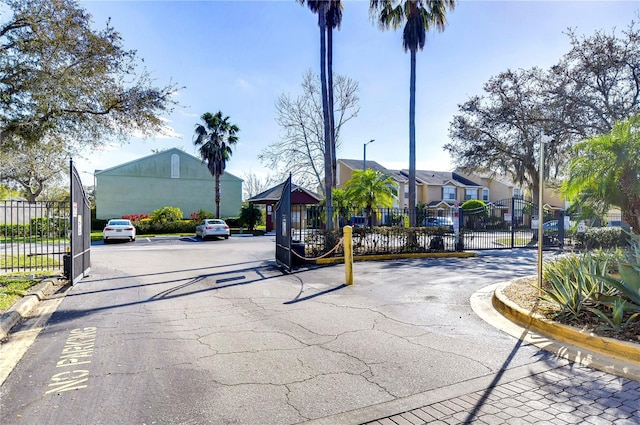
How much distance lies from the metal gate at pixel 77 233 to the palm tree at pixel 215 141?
24.2 meters

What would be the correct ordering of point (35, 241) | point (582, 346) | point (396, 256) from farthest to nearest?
point (396, 256)
point (35, 241)
point (582, 346)

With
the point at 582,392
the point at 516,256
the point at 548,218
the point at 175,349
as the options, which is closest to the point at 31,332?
the point at 175,349

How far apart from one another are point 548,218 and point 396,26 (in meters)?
14.0

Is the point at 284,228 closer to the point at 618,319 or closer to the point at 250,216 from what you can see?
the point at 618,319

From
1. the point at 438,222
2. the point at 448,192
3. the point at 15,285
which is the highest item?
the point at 448,192

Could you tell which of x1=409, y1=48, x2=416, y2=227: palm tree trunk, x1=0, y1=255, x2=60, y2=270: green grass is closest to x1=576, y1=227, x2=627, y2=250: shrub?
x1=409, y1=48, x2=416, y2=227: palm tree trunk

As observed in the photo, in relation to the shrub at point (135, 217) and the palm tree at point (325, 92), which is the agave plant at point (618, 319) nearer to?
the palm tree at point (325, 92)

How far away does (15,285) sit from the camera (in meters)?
8.45

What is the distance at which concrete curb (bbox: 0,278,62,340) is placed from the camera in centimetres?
580

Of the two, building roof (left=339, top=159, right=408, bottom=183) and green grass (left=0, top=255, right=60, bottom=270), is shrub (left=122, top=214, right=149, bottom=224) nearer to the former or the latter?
green grass (left=0, top=255, right=60, bottom=270)

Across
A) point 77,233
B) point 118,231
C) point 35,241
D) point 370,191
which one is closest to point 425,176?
point 370,191

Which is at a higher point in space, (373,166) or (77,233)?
(373,166)

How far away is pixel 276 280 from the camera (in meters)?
10.1

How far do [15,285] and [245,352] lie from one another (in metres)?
6.59
